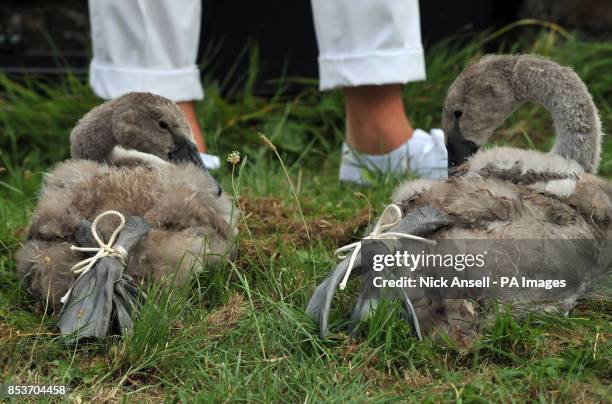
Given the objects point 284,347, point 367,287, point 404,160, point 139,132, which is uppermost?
point 139,132

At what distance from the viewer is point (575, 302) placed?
276 centimetres

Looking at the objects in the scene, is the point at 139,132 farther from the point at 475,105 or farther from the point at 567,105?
the point at 567,105

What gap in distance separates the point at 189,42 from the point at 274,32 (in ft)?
5.58

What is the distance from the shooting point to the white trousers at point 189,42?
4.03 meters

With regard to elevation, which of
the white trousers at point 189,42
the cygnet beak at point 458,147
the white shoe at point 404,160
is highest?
the white trousers at point 189,42

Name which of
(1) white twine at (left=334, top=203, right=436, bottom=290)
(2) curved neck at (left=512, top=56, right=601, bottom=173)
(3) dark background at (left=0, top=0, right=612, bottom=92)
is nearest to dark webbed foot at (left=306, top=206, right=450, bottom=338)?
(1) white twine at (left=334, top=203, right=436, bottom=290)

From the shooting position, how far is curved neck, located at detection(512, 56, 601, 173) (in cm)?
324

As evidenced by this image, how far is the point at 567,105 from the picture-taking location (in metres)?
3.27

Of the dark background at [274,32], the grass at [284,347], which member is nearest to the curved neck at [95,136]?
the grass at [284,347]

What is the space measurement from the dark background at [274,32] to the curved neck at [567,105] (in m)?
2.50

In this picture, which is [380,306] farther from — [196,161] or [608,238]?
[196,161]

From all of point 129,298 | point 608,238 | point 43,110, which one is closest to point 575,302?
point 608,238

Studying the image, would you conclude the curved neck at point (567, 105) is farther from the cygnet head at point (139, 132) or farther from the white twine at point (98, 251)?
the white twine at point (98, 251)

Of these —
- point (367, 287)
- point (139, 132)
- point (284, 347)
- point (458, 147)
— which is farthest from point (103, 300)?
point (458, 147)
